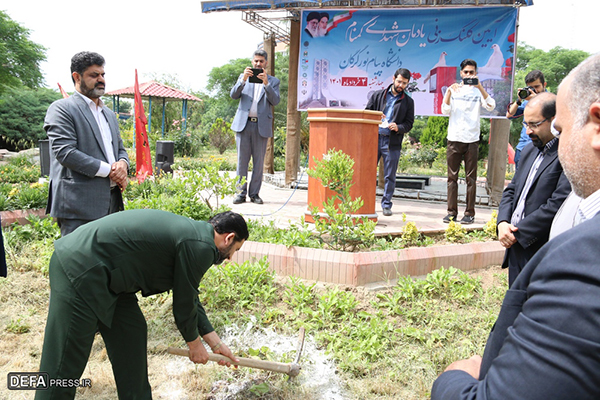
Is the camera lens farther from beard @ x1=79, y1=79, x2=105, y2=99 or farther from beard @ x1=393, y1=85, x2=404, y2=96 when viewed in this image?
beard @ x1=79, y1=79, x2=105, y2=99

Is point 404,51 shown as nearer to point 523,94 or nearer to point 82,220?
point 523,94

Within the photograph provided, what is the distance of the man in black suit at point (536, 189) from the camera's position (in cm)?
287

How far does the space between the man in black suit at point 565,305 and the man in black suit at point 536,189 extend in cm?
210

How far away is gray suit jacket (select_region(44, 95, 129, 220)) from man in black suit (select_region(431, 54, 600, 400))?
2.93m

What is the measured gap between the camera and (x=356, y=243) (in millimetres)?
4508

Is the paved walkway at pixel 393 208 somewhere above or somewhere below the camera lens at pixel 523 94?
below

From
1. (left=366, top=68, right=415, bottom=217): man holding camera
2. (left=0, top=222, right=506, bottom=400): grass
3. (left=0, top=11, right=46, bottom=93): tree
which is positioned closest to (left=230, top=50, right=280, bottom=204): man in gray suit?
(left=366, top=68, right=415, bottom=217): man holding camera

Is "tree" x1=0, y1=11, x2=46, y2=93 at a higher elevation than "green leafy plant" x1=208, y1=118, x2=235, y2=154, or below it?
higher

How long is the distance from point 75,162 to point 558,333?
10.4 ft

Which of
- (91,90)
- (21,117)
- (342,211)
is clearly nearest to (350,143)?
(342,211)

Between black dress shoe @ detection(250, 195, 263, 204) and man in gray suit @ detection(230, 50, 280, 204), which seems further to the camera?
black dress shoe @ detection(250, 195, 263, 204)

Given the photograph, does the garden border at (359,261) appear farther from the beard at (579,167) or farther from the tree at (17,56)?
the tree at (17,56)

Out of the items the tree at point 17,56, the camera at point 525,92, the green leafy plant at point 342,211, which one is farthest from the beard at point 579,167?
the tree at point 17,56

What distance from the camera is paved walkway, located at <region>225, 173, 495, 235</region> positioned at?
17.9ft
